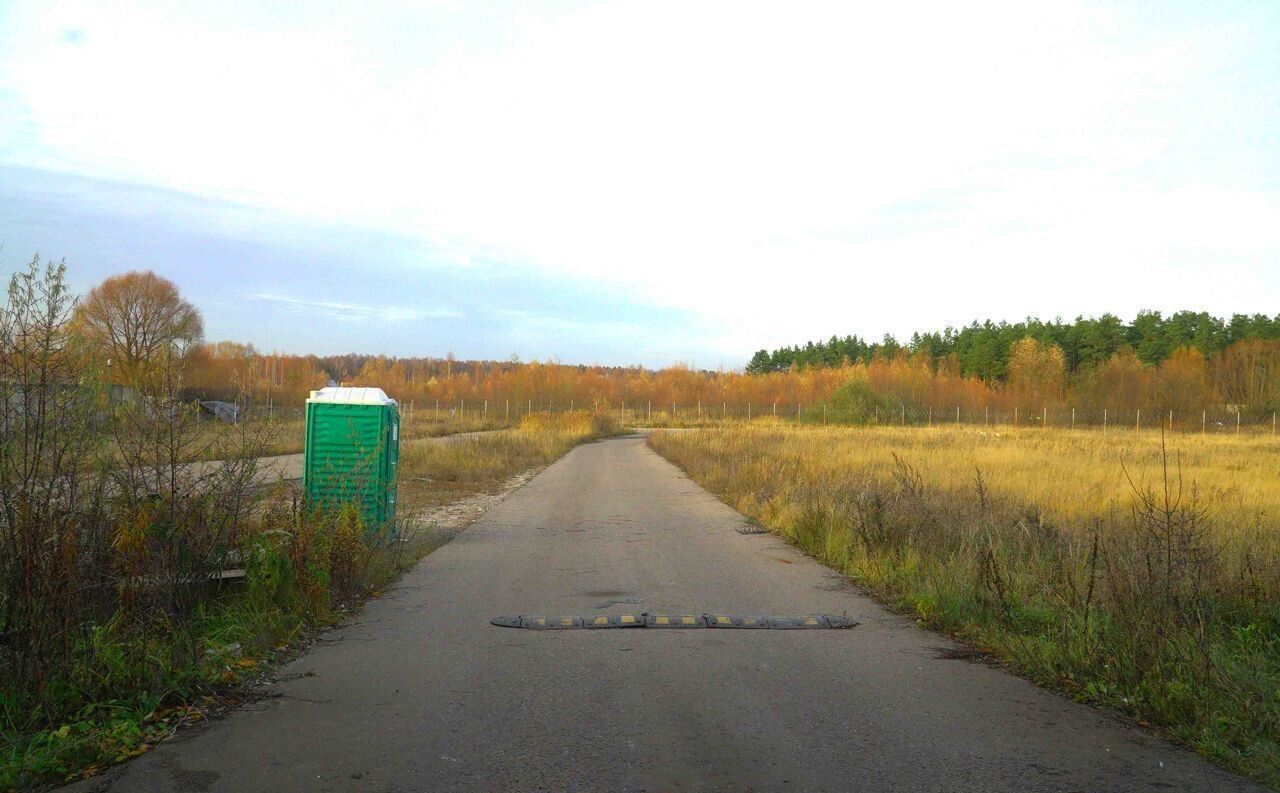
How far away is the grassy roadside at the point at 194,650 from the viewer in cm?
467

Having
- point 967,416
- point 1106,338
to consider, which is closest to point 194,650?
point 967,416

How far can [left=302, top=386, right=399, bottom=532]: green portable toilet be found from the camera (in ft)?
36.6

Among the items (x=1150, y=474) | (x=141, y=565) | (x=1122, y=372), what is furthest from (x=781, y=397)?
(x=141, y=565)

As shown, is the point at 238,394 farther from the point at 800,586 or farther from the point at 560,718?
the point at 800,586

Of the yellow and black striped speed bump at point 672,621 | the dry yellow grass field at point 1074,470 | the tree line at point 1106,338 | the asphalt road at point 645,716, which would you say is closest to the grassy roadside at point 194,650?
the asphalt road at point 645,716

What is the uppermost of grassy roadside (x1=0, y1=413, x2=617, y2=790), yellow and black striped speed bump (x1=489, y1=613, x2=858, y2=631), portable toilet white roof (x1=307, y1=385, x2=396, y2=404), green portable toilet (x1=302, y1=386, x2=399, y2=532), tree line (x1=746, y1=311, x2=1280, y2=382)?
tree line (x1=746, y1=311, x2=1280, y2=382)

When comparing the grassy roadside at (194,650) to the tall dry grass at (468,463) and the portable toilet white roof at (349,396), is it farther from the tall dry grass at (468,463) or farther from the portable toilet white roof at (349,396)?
the tall dry grass at (468,463)

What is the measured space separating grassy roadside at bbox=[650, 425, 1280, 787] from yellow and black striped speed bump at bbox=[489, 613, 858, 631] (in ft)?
3.33

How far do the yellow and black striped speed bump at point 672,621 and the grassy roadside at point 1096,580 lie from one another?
1015 mm

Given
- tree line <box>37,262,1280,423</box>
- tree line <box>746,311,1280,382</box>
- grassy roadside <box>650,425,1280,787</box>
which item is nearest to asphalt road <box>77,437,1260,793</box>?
grassy roadside <box>650,425,1280,787</box>

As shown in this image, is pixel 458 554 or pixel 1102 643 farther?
pixel 458 554

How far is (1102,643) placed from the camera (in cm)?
630

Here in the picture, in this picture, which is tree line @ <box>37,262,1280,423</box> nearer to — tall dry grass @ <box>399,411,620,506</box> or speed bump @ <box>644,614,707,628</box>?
tall dry grass @ <box>399,411,620,506</box>

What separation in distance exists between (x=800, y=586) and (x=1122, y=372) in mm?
72665
